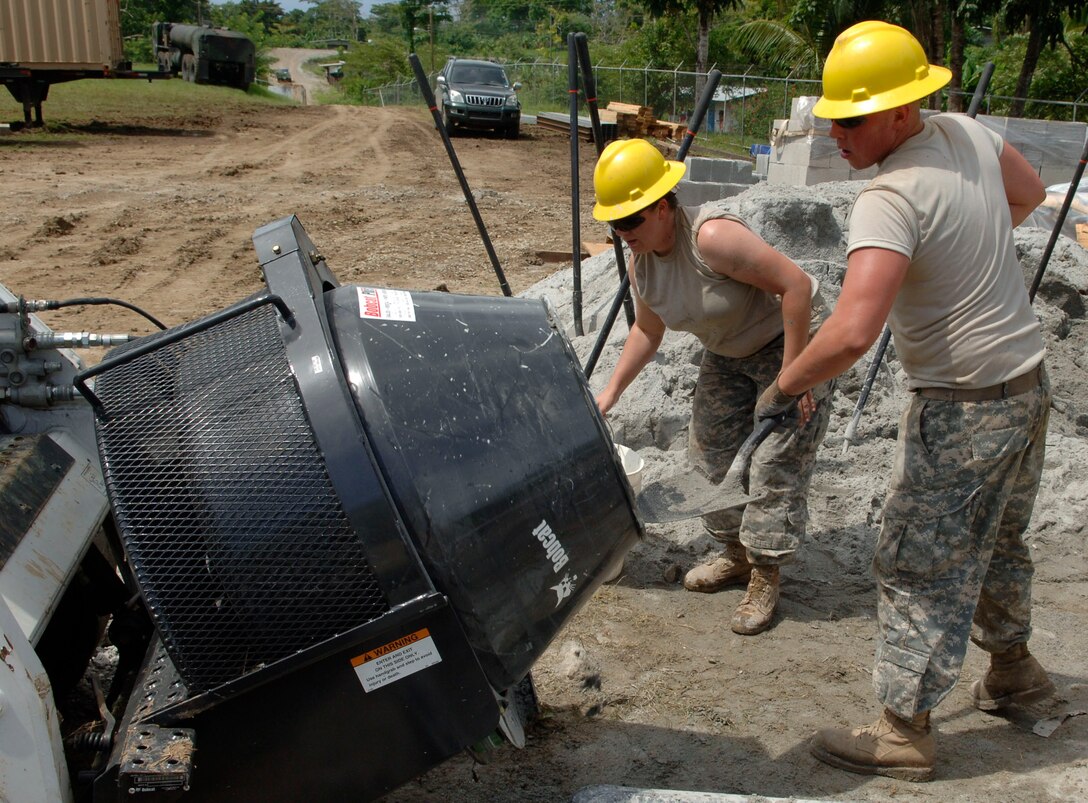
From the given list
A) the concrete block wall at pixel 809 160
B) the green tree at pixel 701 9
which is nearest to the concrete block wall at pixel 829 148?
the concrete block wall at pixel 809 160

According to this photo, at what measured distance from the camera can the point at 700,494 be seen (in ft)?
10.2

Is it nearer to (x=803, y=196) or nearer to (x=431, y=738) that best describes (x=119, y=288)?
(x=803, y=196)

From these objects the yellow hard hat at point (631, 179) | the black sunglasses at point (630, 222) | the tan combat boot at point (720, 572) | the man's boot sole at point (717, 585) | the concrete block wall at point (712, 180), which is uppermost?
the yellow hard hat at point (631, 179)

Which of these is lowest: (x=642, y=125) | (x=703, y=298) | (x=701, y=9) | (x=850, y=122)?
(x=642, y=125)

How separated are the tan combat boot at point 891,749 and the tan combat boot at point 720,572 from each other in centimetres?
111

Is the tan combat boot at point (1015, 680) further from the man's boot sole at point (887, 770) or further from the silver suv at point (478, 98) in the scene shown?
the silver suv at point (478, 98)

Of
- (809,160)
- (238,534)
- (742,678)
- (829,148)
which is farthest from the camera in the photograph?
(829,148)

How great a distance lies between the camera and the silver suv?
65.8 ft

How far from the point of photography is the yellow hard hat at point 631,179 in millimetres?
2955

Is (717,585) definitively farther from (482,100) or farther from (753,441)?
(482,100)

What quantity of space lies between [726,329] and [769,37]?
87.2 feet

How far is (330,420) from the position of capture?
5.45ft

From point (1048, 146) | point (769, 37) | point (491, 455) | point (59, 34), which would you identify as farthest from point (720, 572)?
point (769, 37)

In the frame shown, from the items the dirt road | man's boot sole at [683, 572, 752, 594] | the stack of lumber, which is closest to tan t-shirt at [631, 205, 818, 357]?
man's boot sole at [683, 572, 752, 594]
